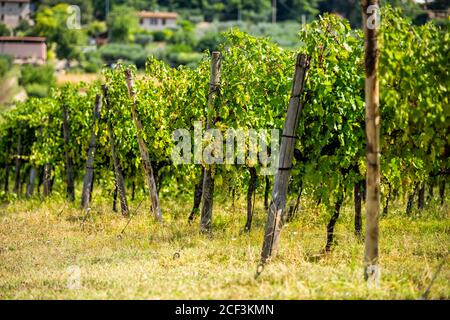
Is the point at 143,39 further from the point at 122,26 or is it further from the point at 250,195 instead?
the point at 250,195

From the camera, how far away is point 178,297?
7.16 metres

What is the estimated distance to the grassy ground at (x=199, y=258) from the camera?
24.6 ft

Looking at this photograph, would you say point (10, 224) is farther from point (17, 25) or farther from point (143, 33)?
point (17, 25)

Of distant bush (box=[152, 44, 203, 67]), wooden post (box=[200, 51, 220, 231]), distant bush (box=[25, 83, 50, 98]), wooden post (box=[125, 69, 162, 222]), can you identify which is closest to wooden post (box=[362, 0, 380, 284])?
wooden post (box=[200, 51, 220, 231])

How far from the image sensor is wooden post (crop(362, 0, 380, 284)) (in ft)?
25.5

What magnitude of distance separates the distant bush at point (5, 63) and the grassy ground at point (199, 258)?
62.1 metres

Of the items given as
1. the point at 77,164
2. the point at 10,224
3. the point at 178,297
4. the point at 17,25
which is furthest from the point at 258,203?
the point at 17,25

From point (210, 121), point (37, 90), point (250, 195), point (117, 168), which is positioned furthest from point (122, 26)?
point (210, 121)

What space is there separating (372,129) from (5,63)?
7392 cm

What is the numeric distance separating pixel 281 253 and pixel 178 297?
9.83 feet

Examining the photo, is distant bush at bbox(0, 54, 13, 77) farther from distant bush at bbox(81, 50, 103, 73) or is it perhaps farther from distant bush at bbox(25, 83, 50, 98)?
distant bush at bbox(81, 50, 103, 73)

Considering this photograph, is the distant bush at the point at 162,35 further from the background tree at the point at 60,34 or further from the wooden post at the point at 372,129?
the wooden post at the point at 372,129

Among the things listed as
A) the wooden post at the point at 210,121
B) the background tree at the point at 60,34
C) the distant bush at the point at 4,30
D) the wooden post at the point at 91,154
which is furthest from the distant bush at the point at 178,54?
the wooden post at the point at 210,121

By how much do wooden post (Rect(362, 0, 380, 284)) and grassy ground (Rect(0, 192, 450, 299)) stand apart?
32 cm
